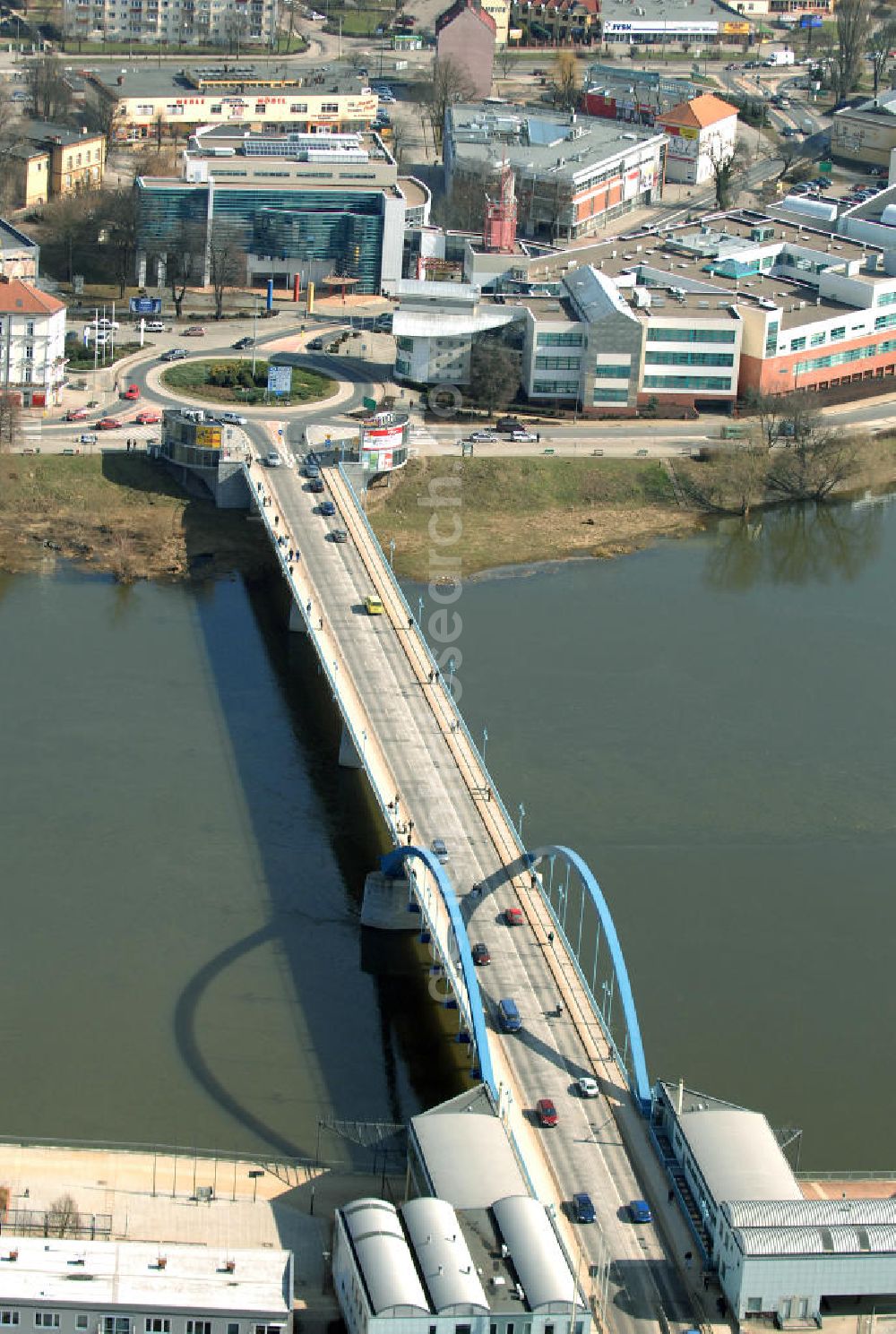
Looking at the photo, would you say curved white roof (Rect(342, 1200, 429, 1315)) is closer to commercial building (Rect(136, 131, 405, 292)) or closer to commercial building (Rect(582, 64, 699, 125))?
commercial building (Rect(136, 131, 405, 292))

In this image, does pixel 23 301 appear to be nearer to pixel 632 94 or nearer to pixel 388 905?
pixel 388 905

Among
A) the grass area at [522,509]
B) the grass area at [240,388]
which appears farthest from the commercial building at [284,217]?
the grass area at [522,509]

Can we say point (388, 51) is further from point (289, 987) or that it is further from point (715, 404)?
point (289, 987)

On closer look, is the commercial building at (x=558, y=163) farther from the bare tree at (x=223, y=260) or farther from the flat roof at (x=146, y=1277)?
the flat roof at (x=146, y=1277)

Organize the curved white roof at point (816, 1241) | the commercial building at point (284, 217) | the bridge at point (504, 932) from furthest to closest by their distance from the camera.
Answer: the commercial building at point (284, 217) < the bridge at point (504, 932) < the curved white roof at point (816, 1241)

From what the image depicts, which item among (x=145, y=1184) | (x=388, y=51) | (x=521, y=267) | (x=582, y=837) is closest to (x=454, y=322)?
(x=521, y=267)

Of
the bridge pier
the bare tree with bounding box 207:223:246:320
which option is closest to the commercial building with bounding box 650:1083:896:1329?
the bridge pier
